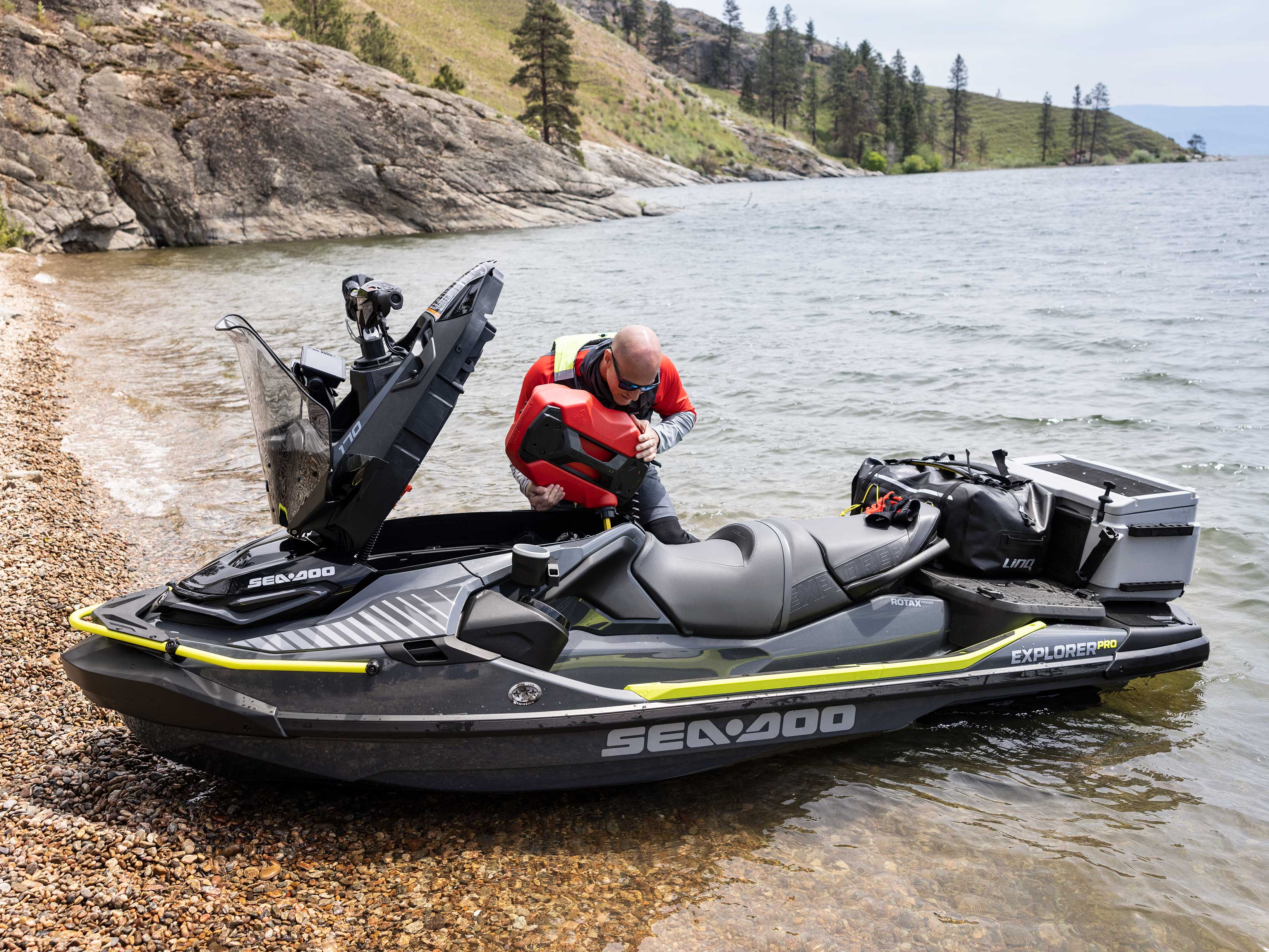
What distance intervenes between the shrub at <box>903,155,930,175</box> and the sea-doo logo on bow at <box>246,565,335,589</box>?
11418 cm

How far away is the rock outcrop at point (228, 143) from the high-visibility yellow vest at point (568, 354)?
25034mm

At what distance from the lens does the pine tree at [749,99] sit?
382ft

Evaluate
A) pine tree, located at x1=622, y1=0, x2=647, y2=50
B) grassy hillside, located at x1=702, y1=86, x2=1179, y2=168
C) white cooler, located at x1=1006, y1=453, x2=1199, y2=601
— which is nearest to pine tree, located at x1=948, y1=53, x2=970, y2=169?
grassy hillside, located at x1=702, y1=86, x2=1179, y2=168

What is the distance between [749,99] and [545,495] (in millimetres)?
123843

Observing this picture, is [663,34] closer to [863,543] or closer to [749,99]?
[749,99]

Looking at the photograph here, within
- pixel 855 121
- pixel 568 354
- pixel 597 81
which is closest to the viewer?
pixel 568 354

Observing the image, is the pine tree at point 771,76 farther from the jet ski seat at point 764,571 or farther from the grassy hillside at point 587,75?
the jet ski seat at point 764,571

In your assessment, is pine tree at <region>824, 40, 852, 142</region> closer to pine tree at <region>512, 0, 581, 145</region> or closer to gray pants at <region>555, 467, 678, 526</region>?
pine tree at <region>512, 0, 581, 145</region>

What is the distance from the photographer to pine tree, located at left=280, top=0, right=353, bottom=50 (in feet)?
140

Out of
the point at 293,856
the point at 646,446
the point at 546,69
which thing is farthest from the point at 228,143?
the point at 293,856

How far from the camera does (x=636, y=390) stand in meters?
4.01

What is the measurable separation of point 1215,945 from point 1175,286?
1625 centimetres

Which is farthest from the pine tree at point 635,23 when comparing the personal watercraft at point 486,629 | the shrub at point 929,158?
the personal watercraft at point 486,629

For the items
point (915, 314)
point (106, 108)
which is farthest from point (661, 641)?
point (106, 108)
